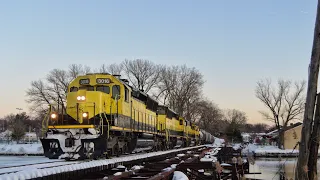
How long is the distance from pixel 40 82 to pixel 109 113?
58968mm

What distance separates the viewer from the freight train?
14.6 m

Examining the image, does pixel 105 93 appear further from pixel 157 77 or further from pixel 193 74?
pixel 193 74

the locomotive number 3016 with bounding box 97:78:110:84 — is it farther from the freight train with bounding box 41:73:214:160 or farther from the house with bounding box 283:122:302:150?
the house with bounding box 283:122:302:150

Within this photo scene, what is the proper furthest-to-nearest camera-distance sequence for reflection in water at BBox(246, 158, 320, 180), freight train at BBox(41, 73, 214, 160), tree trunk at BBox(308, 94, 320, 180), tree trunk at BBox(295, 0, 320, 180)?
reflection in water at BBox(246, 158, 320, 180), freight train at BBox(41, 73, 214, 160), tree trunk at BBox(308, 94, 320, 180), tree trunk at BBox(295, 0, 320, 180)

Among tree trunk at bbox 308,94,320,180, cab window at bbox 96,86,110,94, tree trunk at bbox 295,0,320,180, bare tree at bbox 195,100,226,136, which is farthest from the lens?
bare tree at bbox 195,100,226,136

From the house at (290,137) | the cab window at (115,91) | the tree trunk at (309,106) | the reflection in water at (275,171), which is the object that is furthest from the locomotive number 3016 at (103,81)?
the house at (290,137)

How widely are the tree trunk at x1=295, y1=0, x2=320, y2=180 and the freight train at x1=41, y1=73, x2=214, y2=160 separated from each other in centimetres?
932

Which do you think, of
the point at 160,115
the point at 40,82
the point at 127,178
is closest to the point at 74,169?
the point at 127,178

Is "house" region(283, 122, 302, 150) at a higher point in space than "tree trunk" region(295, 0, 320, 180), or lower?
lower

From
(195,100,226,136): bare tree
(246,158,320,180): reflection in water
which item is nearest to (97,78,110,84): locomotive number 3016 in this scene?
(246,158,320,180): reflection in water

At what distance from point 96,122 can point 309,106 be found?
10.6 meters

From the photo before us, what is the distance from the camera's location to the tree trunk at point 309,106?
6.58 meters

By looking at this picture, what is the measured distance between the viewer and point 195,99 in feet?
276

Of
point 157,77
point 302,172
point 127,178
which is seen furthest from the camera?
point 157,77
